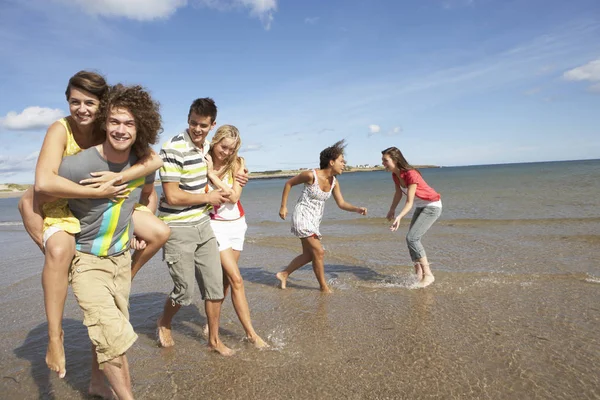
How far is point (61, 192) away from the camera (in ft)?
7.86

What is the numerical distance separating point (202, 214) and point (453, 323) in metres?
3.19

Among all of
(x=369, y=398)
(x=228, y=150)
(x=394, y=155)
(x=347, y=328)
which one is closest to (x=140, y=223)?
(x=228, y=150)

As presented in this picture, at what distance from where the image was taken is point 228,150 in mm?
3984

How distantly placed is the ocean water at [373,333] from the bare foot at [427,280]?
161 mm

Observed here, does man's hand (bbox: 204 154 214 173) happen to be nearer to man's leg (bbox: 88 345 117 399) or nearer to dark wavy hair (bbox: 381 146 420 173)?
man's leg (bbox: 88 345 117 399)

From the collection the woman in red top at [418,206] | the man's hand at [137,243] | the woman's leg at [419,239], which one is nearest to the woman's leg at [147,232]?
the man's hand at [137,243]

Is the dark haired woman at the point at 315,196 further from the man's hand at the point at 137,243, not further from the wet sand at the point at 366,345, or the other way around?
the man's hand at the point at 137,243

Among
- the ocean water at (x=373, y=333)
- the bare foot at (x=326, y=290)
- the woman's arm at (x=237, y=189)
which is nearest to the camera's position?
the ocean water at (x=373, y=333)

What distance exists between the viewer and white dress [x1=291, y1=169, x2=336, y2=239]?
19.3ft

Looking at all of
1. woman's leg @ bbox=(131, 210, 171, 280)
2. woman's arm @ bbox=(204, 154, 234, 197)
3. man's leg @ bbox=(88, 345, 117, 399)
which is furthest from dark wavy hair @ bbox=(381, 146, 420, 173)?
man's leg @ bbox=(88, 345, 117, 399)

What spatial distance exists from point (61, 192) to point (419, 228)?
523 centimetres

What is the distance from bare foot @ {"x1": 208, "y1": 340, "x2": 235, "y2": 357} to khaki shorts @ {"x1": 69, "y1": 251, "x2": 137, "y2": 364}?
4.66 ft

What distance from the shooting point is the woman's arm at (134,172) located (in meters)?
2.57

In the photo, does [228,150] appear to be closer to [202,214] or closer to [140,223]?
[202,214]
